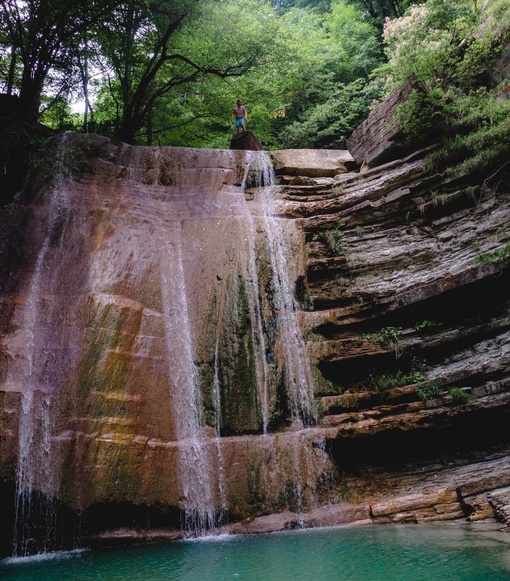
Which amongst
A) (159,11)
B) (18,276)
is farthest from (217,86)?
(18,276)

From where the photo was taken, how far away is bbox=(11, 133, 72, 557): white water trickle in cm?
737

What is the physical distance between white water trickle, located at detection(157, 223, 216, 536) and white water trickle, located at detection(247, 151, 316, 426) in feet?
6.32

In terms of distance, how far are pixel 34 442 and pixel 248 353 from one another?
13.7 ft

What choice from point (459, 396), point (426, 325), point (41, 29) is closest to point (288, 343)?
point (426, 325)

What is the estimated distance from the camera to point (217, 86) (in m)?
16.4

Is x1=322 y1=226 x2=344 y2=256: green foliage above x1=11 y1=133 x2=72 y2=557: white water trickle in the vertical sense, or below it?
above

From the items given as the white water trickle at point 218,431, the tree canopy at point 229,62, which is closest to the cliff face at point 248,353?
the white water trickle at point 218,431

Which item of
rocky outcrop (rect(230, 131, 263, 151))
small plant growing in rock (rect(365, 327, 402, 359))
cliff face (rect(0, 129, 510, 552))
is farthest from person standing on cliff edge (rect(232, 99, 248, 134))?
small plant growing in rock (rect(365, 327, 402, 359))

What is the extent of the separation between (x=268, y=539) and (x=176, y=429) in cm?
245

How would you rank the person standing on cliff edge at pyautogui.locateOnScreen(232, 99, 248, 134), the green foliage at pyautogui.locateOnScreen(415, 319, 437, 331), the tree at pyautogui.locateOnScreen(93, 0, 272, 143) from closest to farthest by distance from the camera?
the green foliage at pyautogui.locateOnScreen(415, 319, 437, 331) → the tree at pyautogui.locateOnScreen(93, 0, 272, 143) → the person standing on cliff edge at pyautogui.locateOnScreen(232, 99, 248, 134)

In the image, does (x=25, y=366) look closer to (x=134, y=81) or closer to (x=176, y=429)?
(x=176, y=429)

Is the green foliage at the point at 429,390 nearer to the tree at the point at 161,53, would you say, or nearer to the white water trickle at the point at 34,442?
the white water trickle at the point at 34,442

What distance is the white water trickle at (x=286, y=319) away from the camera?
9688 mm

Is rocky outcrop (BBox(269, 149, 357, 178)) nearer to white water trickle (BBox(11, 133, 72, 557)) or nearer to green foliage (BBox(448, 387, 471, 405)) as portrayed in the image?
green foliage (BBox(448, 387, 471, 405))
